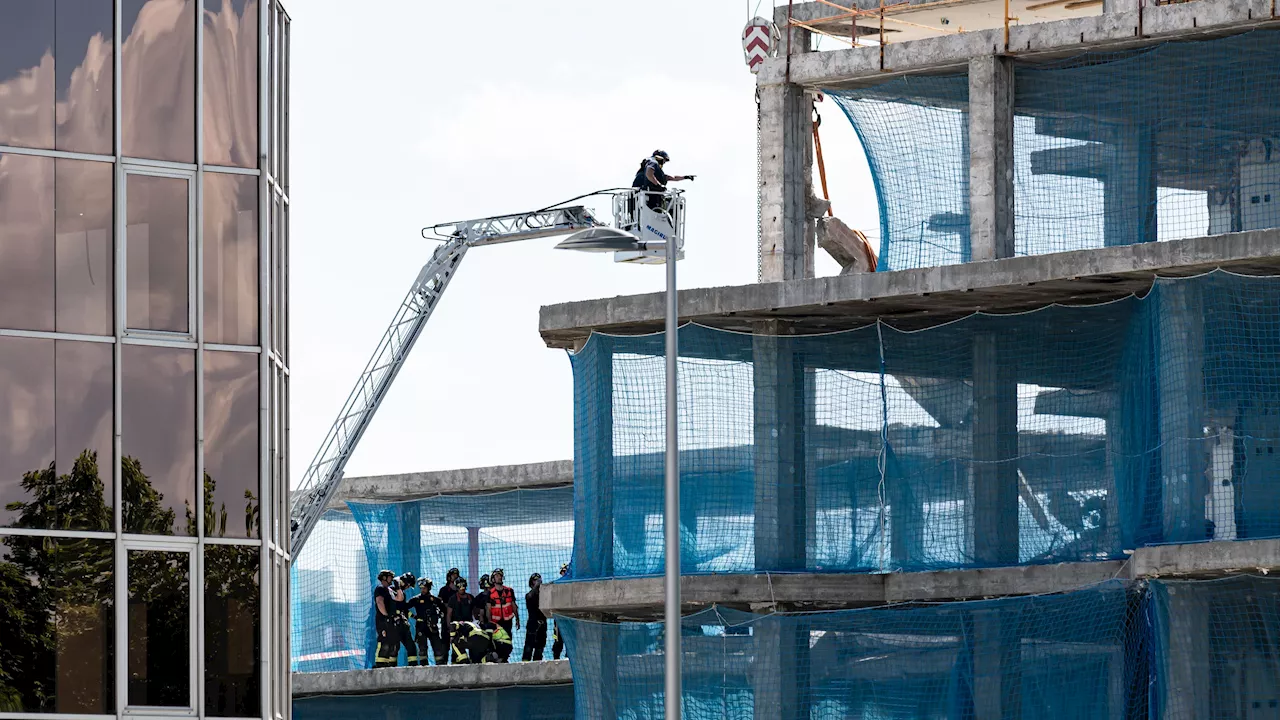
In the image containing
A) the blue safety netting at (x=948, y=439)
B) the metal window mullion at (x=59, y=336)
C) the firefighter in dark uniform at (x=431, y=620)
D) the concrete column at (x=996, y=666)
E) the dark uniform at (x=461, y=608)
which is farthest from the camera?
the firefighter in dark uniform at (x=431, y=620)

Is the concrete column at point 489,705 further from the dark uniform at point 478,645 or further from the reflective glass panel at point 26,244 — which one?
the reflective glass panel at point 26,244

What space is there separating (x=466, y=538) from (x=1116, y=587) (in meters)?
16.7

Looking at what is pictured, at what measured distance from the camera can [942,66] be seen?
29766 millimetres

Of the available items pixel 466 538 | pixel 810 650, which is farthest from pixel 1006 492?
pixel 466 538

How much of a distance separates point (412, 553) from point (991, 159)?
15070mm

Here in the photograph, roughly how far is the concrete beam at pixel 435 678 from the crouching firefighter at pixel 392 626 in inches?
9.1

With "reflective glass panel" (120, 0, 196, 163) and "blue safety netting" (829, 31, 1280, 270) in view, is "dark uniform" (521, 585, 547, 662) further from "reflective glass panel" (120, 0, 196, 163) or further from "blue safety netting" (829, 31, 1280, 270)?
"reflective glass panel" (120, 0, 196, 163)

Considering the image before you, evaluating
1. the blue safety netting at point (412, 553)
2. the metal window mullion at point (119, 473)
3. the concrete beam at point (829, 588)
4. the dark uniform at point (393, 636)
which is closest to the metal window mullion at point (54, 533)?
the metal window mullion at point (119, 473)

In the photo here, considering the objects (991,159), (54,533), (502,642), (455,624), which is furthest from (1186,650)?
(455,624)

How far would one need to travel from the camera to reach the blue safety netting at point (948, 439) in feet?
84.6

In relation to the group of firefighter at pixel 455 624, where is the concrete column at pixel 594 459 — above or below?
above

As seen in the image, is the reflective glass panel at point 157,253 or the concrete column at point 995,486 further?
the concrete column at point 995,486

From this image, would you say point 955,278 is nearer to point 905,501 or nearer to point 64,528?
point 905,501

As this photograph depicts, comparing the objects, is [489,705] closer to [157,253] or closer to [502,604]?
[502,604]
